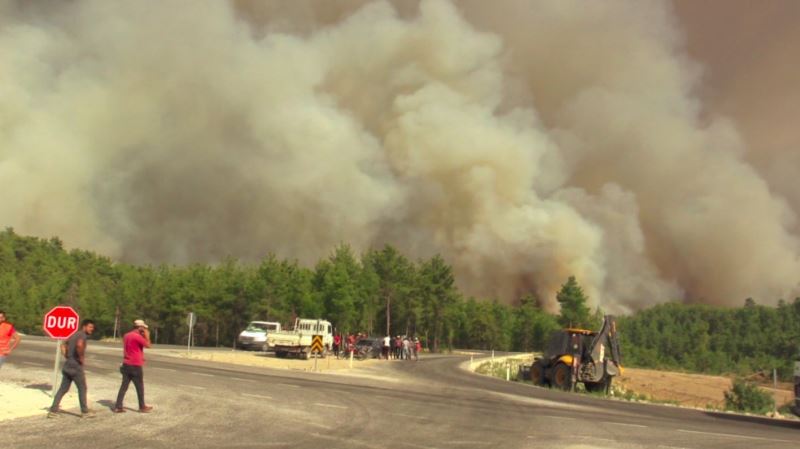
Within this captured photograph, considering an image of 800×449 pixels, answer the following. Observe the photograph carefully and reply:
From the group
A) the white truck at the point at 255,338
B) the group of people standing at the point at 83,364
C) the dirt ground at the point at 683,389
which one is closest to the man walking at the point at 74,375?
the group of people standing at the point at 83,364

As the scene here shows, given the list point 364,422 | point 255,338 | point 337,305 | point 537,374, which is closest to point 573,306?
point 337,305

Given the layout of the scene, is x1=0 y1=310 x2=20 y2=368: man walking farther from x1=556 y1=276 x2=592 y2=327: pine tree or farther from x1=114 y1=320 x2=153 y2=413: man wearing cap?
x1=556 y1=276 x2=592 y2=327: pine tree

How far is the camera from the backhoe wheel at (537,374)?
2708cm

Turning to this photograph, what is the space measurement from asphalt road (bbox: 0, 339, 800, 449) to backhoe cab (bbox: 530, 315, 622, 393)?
341cm

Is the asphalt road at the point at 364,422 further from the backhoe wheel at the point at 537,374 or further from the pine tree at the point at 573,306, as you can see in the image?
the pine tree at the point at 573,306

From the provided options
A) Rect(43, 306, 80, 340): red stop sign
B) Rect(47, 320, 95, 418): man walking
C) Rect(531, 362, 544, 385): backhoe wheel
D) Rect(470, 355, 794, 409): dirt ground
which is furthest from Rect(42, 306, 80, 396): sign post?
Rect(470, 355, 794, 409): dirt ground

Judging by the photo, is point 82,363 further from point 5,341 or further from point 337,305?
point 337,305

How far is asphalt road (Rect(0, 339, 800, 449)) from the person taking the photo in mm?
10016

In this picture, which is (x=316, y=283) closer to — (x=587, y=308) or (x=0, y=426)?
(x=587, y=308)

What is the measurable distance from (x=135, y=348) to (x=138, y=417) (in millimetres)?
1183

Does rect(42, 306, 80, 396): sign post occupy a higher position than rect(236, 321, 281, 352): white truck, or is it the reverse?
Answer: rect(42, 306, 80, 396): sign post

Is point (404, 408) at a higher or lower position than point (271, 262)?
lower

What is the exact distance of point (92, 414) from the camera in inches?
456

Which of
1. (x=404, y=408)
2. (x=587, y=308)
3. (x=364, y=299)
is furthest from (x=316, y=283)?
(x=404, y=408)
